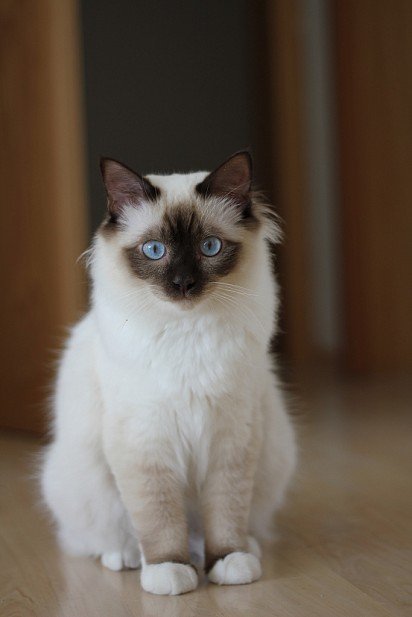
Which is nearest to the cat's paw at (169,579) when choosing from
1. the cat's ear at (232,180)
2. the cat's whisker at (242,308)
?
the cat's whisker at (242,308)

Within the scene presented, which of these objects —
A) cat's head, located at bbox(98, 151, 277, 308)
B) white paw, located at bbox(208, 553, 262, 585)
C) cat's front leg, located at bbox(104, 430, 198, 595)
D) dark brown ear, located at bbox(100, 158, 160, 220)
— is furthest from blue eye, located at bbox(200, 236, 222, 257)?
white paw, located at bbox(208, 553, 262, 585)

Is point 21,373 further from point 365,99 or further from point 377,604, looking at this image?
point 365,99

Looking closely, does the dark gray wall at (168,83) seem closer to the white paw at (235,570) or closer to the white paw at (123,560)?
the white paw at (123,560)

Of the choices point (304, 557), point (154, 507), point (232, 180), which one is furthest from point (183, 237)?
point (304, 557)

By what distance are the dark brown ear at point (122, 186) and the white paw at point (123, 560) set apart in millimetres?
725

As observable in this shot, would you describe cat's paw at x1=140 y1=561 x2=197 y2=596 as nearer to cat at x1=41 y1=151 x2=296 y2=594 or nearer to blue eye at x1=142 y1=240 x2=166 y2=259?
cat at x1=41 y1=151 x2=296 y2=594

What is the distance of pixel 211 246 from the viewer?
1.51 meters

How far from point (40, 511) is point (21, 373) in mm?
1045

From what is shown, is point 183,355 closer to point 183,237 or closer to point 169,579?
point 183,237

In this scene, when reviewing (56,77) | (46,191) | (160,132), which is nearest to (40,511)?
(46,191)

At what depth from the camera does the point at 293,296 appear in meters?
4.60

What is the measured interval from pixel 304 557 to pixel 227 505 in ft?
0.83

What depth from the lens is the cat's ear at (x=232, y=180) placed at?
1.52 metres

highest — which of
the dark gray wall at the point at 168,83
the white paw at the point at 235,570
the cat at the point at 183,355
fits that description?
the dark gray wall at the point at 168,83
